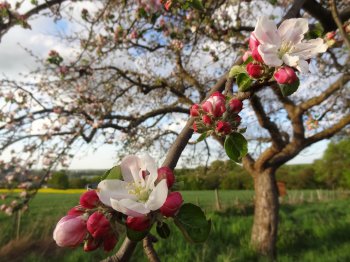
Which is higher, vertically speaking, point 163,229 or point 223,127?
point 223,127

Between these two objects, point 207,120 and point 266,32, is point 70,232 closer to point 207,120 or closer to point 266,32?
point 207,120

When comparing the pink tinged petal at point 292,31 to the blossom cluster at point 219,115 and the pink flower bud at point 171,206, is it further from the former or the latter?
the pink flower bud at point 171,206

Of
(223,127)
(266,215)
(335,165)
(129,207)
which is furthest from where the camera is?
(335,165)

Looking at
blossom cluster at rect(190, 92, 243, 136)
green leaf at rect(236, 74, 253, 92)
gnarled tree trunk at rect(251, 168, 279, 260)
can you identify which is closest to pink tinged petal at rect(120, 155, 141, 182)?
blossom cluster at rect(190, 92, 243, 136)

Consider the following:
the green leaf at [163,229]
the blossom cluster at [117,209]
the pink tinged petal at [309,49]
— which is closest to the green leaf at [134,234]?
the blossom cluster at [117,209]

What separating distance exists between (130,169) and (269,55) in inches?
19.6

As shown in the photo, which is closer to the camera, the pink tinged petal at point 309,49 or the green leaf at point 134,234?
the green leaf at point 134,234

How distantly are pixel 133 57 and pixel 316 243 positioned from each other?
217 inches

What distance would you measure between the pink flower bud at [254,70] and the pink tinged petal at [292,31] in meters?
0.13

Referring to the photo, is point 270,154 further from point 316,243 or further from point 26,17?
point 26,17

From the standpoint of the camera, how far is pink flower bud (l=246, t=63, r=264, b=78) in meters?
1.06

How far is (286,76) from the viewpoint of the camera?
3.34ft

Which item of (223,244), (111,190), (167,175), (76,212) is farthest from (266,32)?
(223,244)

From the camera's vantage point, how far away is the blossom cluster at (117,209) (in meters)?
0.87
